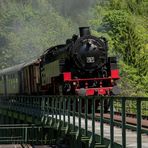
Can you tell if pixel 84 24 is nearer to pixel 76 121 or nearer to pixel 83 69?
pixel 83 69

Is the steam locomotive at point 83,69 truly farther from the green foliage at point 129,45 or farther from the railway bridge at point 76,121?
the green foliage at point 129,45

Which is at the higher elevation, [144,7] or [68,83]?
[144,7]

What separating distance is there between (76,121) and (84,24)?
134114 millimetres

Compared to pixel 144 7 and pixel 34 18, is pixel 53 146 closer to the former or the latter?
pixel 144 7

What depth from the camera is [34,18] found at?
13338 centimetres

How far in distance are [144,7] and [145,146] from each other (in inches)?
1601

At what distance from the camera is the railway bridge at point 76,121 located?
29.5 ft

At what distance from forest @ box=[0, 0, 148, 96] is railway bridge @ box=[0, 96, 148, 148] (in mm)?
10220

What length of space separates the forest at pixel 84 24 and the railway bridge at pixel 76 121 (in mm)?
10220

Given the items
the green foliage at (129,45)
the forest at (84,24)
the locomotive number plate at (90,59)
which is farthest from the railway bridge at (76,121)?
the forest at (84,24)

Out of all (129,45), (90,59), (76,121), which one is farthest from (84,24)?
(76,121)

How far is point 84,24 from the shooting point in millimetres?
149625

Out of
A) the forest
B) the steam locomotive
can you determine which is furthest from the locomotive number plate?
the forest

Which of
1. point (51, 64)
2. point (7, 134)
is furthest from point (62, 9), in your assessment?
point (51, 64)
